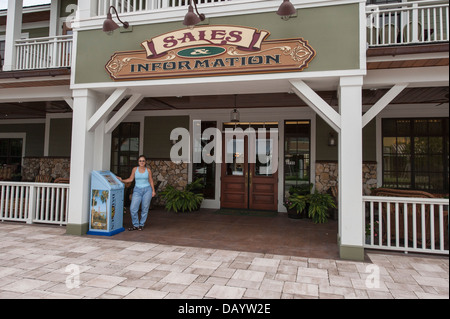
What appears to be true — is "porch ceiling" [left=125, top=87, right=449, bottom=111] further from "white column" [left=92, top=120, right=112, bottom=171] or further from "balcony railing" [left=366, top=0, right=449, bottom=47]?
"white column" [left=92, top=120, right=112, bottom=171]

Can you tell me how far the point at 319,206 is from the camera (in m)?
6.43

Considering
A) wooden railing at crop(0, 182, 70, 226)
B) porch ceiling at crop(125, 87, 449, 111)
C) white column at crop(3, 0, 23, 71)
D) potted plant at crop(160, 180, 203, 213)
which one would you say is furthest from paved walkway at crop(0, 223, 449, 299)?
white column at crop(3, 0, 23, 71)

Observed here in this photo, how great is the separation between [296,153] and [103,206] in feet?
15.6

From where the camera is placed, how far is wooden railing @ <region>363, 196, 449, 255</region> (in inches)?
163

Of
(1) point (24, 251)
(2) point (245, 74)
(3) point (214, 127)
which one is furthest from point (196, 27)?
(1) point (24, 251)

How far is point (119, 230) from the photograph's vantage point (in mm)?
5375

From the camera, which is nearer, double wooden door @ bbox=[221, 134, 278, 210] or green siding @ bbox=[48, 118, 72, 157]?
double wooden door @ bbox=[221, 134, 278, 210]

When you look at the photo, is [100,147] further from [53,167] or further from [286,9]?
[53,167]

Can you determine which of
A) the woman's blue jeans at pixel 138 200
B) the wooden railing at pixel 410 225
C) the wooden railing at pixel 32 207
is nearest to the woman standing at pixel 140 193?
the woman's blue jeans at pixel 138 200

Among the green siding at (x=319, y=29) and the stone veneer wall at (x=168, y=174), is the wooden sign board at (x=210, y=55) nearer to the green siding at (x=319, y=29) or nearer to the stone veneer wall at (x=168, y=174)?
the green siding at (x=319, y=29)

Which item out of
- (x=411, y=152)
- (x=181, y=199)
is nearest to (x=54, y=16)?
(x=181, y=199)

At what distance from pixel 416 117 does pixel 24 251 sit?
26.9 feet

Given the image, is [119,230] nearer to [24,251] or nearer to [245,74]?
[24,251]

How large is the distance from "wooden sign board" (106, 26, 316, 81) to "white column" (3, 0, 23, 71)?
2.78m
